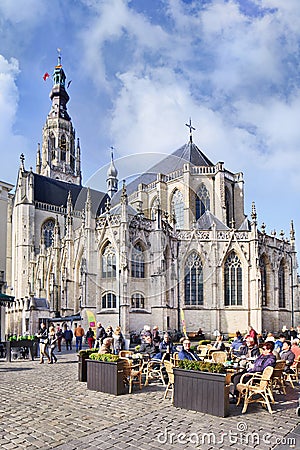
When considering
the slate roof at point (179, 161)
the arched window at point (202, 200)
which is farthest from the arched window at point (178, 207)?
the slate roof at point (179, 161)

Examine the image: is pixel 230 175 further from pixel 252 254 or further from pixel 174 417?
pixel 174 417

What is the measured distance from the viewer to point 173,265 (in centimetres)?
3027

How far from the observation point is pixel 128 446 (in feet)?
Result: 18.0

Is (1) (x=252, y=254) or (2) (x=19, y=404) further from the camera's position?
(1) (x=252, y=254)

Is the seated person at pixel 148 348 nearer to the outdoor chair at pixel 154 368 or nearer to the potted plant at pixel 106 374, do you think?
the outdoor chair at pixel 154 368

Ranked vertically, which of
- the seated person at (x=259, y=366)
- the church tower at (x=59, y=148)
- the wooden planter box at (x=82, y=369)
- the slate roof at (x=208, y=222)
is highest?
the church tower at (x=59, y=148)

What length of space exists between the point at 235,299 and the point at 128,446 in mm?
26600

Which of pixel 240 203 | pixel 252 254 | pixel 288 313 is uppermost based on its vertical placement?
pixel 240 203

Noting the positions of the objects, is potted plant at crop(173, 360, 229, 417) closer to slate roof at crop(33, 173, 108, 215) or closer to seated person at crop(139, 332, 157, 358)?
seated person at crop(139, 332, 157, 358)

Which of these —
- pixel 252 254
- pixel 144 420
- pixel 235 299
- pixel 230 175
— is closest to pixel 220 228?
pixel 252 254

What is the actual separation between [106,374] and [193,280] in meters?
22.4

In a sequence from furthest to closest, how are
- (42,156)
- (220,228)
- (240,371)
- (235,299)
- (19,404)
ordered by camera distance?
(42,156) < (220,228) < (235,299) < (240,371) < (19,404)

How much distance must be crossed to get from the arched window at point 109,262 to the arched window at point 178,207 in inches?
361

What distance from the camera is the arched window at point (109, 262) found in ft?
93.9
